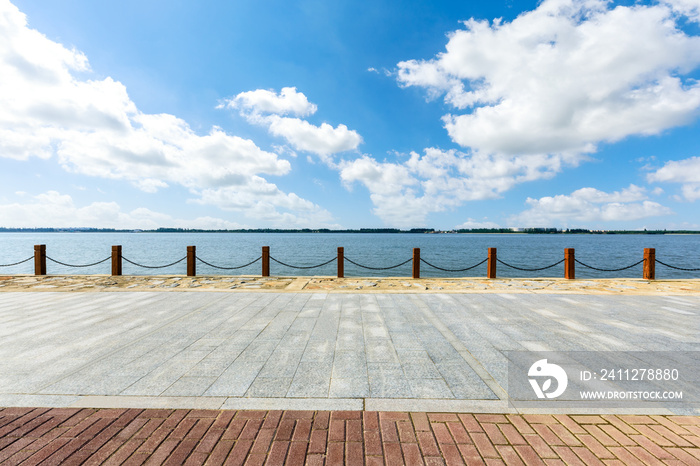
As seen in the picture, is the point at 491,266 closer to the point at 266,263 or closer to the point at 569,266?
the point at 569,266

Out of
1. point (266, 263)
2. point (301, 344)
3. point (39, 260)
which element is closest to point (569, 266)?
point (301, 344)

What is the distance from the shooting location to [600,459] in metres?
2.56

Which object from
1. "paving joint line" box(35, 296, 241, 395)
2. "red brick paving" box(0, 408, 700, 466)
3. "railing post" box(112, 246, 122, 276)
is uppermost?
"railing post" box(112, 246, 122, 276)

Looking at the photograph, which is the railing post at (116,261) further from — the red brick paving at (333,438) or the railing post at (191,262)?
the red brick paving at (333,438)

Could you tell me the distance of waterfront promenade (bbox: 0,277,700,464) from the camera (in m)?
2.71

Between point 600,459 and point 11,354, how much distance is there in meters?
8.05

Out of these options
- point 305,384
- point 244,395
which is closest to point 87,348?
point 244,395

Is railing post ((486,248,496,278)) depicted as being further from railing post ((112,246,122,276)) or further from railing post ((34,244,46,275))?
railing post ((34,244,46,275))

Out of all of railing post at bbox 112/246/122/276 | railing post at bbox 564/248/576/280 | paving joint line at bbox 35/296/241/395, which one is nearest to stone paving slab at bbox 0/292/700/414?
paving joint line at bbox 35/296/241/395

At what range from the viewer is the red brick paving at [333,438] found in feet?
8.41

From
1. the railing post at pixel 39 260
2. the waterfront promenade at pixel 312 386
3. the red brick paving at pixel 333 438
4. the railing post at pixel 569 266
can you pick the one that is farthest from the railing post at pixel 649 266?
the railing post at pixel 39 260

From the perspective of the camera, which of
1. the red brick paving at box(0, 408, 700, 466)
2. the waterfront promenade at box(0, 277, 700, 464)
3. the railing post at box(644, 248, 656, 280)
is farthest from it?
the railing post at box(644, 248, 656, 280)

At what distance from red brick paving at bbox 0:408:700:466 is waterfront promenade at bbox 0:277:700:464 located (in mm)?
16

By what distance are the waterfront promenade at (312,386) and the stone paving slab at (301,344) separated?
0.03 metres
